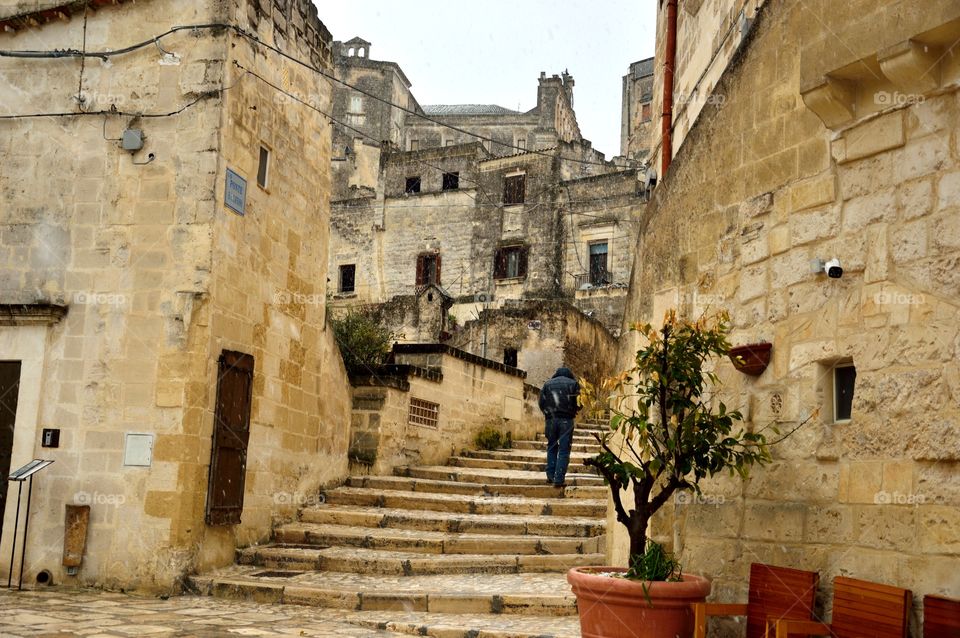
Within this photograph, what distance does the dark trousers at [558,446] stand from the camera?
431 inches

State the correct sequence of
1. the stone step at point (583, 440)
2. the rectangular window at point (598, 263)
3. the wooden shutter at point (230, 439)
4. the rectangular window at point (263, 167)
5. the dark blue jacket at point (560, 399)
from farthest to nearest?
1. the rectangular window at point (598, 263)
2. the stone step at point (583, 440)
3. the dark blue jacket at point (560, 399)
4. the rectangular window at point (263, 167)
5. the wooden shutter at point (230, 439)

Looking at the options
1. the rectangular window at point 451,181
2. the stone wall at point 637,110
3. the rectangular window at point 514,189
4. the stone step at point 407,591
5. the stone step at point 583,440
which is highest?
the stone wall at point 637,110

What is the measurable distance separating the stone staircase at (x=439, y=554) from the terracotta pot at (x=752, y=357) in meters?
2.06

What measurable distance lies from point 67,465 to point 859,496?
678cm

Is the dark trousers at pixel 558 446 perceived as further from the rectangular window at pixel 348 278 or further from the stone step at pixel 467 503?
the rectangular window at pixel 348 278

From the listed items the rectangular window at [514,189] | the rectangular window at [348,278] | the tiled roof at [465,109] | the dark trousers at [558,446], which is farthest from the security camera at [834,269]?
the tiled roof at [465,109]

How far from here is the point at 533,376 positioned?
20109 mm

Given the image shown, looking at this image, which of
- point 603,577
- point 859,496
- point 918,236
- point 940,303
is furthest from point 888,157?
point 603,577

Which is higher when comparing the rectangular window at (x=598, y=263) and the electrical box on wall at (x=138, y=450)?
the rectangular window at (x=598, y=263)

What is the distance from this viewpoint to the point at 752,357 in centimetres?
575

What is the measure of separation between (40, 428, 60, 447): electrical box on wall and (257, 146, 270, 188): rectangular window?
3.02m

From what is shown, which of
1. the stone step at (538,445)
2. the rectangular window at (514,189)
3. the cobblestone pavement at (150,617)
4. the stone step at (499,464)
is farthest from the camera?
Result: the rectangular window at (514,189)

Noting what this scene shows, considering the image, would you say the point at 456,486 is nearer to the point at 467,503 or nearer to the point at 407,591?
the point at 467,503

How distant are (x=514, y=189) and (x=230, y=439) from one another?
26.9 meters
